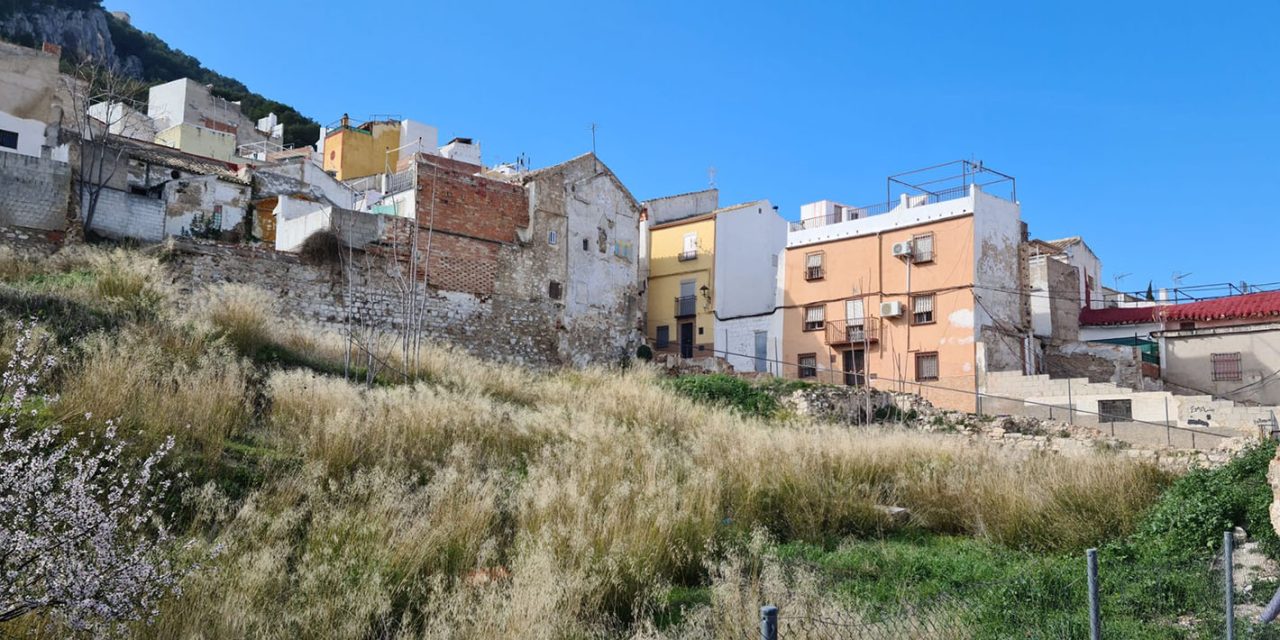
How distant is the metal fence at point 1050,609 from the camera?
267 inches

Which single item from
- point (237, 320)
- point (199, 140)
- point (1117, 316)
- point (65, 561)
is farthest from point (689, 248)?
point (65, 561)

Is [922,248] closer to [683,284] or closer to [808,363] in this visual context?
[808,363]

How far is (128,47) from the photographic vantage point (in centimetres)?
6306

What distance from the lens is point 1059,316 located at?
31.5m

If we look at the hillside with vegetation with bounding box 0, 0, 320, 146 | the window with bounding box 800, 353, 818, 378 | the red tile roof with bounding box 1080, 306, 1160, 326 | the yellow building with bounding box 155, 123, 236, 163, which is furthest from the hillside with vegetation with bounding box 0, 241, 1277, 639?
the hillside with vegetation with bounding box 0, 0, 320, 146

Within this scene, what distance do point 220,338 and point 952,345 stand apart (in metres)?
21.6

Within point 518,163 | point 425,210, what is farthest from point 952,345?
point 518,163

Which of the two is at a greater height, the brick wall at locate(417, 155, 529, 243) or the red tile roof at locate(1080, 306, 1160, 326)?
the brick wall at locate(417, 155, 529, 243)

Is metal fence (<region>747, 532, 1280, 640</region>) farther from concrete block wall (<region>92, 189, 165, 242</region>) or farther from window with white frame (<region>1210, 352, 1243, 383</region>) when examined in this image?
window with white frame (<region>1210, 352, 1243, 383</region>)

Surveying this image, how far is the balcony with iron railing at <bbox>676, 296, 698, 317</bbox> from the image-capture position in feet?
116

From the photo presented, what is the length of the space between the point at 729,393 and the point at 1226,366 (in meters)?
16.0

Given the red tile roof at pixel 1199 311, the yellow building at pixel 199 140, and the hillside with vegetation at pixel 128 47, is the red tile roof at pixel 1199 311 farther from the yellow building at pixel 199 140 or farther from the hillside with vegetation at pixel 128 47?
the hillside with vegetation at pixel 128 47

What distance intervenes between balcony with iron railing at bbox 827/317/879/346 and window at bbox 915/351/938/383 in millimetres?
1488

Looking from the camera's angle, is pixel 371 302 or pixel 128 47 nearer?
pixel 371 302
